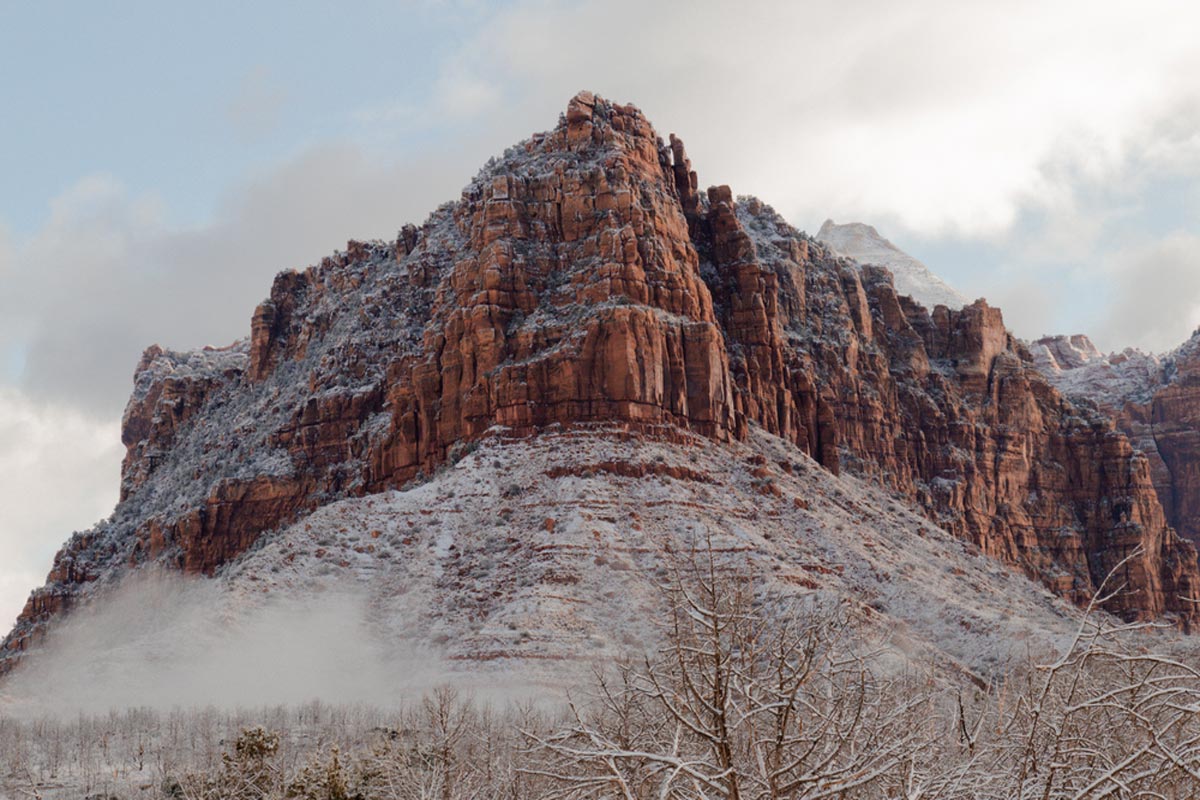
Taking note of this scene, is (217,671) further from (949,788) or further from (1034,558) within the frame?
(1034,558)

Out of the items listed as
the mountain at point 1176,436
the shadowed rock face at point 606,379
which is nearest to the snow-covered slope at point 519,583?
the shadowed rock face at point 606,379

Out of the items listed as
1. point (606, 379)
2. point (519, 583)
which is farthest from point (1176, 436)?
point (519, 583)

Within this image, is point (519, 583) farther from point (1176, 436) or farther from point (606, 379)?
point (1176, 436)

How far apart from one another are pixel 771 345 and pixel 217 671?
63776mm

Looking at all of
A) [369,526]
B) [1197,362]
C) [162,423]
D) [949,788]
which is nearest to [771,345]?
[369,526]

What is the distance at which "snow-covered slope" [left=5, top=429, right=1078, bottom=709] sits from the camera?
242 ft

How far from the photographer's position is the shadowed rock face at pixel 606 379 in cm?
10050

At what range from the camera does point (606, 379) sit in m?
96.1

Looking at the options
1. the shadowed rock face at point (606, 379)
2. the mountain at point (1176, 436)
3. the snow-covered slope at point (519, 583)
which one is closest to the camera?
the snow-covered slope at point (519, 583)

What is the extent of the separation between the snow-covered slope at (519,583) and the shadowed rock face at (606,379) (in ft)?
22.0

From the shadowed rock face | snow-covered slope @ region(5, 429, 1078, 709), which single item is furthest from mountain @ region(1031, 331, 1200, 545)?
snow-covered slope @ region(5, 429, 1078, 709)

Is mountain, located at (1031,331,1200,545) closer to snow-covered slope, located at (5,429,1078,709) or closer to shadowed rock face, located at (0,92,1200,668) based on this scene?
shadowed rock face, located at (0,92,1200,668)

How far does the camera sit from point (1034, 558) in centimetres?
15188

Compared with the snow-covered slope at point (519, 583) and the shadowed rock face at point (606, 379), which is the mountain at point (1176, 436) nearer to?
the shadowed rock face at point (606, 379)
